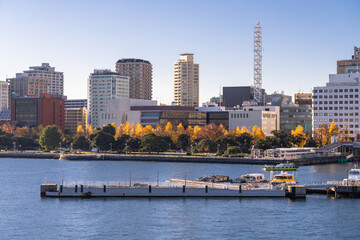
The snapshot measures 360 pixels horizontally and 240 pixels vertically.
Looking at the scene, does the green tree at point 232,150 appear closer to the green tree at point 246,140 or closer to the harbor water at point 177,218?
the green tree at point 246,140

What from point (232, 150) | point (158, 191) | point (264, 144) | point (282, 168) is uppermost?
point (264, 144)

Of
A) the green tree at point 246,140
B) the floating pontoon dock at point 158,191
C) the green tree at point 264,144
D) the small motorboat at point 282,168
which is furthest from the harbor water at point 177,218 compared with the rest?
the green tree at point 246,140

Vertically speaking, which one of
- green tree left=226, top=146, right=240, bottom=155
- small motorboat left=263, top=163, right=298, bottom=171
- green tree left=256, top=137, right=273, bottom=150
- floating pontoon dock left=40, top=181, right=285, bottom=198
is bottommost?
floating pontoon dock left=40, top=181, right=285, bottom=198

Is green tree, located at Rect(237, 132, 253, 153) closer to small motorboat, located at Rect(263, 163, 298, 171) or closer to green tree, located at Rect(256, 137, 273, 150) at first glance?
green tree, located at Rect(256, 137, 273, 150)

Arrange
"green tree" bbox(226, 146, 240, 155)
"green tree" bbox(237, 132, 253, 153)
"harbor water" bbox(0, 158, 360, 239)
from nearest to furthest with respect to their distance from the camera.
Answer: "harbor water" bbox(0, 158, 360, 239), "green tree" bbox(226, 146, 240, 155), "green tree" bbox(237, 132, 253, 153)

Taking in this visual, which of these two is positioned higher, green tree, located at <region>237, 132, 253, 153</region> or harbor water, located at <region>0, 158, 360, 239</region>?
green tree, located at <region>237, 132, 253, 153</region>

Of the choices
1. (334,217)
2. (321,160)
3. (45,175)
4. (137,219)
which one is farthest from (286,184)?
(321,160)

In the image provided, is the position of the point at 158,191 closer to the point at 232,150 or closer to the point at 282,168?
the point at 282,168

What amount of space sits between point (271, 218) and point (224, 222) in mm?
5710

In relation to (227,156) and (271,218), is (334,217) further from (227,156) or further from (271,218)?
(227,156)

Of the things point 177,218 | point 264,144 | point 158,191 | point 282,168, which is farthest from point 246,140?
point 177,218

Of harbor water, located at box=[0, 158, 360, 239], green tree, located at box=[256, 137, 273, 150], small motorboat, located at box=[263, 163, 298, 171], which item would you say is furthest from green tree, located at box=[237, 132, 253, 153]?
harbor water, located at box=[0, 158, 360, 239]

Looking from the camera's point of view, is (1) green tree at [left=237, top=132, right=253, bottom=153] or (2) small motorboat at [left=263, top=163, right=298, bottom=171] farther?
(1) green tree at [left=237, top=132, right=253, bottom=153]

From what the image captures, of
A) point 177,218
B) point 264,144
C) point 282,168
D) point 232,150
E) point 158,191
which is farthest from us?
point 264,144
